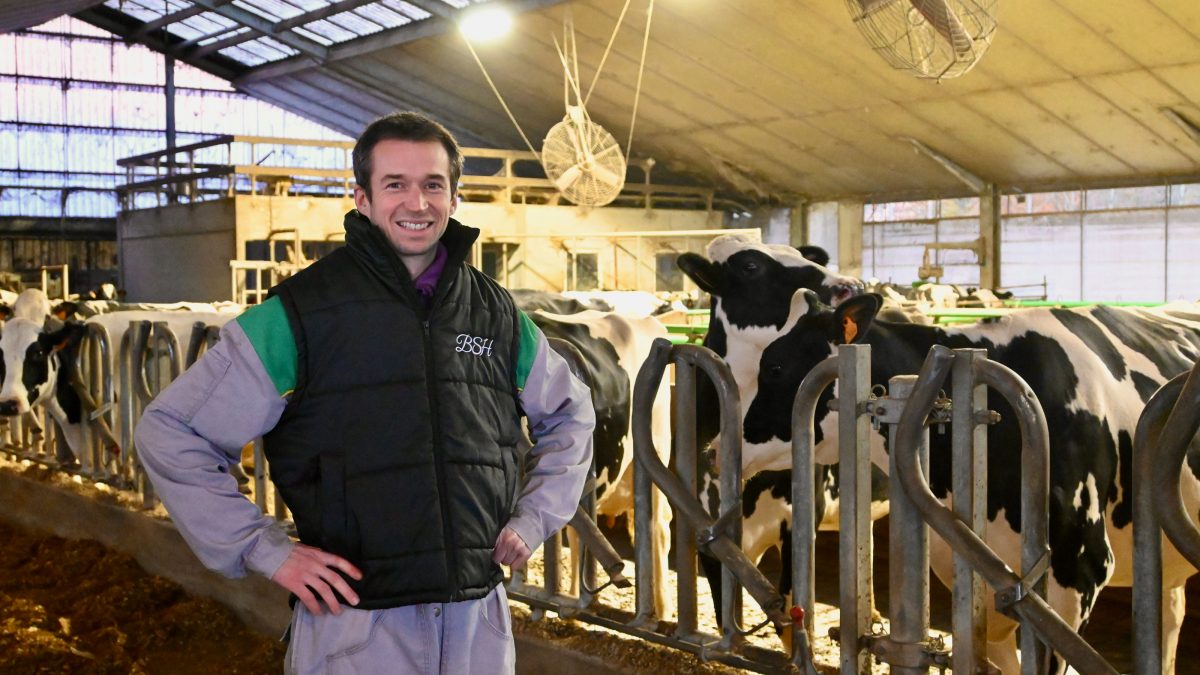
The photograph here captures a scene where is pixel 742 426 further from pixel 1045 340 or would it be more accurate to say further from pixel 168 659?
pixel 168 659

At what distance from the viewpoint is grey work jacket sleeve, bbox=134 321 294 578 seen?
2.15 m

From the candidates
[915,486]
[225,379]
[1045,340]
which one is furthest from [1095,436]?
[225,379]

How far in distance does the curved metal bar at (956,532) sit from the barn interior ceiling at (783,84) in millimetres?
8584

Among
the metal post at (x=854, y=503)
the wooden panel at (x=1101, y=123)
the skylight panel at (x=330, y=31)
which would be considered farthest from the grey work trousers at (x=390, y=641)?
the skylight panel at (x=330, y=31)

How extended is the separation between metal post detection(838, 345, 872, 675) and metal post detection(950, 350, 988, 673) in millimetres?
244

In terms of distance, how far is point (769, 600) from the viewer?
Result: 322 cm

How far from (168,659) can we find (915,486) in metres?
3.46

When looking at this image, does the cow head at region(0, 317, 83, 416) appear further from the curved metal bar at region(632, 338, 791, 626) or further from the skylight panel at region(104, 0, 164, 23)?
the skylight panel at region(104, 0, 164, 23)

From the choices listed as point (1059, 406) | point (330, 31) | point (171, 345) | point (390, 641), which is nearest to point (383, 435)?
point (390, 641)

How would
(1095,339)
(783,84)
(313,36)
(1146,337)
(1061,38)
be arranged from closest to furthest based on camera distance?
1. (1095,339)
2. (1146,337)
3. (1061,38)
4. (783,84)
5. (313,36)

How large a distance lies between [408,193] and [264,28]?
24.9 m

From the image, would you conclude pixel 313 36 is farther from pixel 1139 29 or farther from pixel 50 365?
pixel 50 365

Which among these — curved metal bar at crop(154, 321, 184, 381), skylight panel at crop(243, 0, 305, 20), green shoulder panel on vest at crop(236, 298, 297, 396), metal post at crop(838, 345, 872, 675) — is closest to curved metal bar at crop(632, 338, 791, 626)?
metal post at crop(838, 345, 872, 675)

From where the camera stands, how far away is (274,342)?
2182 millimetres
